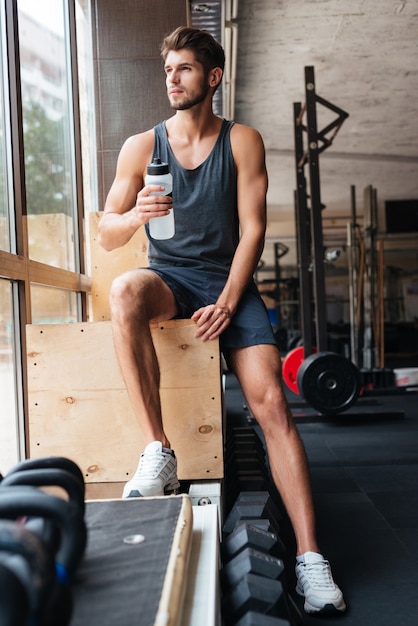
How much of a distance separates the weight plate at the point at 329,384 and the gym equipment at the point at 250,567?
3226 millimetres

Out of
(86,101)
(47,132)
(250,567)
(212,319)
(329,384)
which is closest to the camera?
(250,567)

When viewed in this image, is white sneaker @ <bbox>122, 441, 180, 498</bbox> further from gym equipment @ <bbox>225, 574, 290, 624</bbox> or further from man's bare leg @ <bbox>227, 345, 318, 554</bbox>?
gym equipment @ <bbox>225, 574, 290, 624</bbox>

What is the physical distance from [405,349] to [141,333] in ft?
41.1

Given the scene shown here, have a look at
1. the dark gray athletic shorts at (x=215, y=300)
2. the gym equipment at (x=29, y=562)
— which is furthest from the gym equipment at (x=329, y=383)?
the gym equipment at (x=29, y=562)

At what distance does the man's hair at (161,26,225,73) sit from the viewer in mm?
1907

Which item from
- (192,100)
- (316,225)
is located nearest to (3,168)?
(192,100)

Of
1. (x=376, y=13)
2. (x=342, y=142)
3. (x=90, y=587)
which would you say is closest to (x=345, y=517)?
(x=90, y=587)

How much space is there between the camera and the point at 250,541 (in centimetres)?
130

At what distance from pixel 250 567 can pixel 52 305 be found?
69.5 inches

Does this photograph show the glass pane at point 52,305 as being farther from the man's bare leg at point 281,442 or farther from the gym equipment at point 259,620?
the gym equipment at point 259,620

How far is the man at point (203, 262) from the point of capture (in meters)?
1.73

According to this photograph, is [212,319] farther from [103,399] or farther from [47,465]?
[47,465]

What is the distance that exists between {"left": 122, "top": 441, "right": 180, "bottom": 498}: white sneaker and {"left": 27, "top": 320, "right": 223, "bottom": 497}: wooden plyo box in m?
0.24

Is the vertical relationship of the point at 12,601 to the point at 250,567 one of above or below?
above
